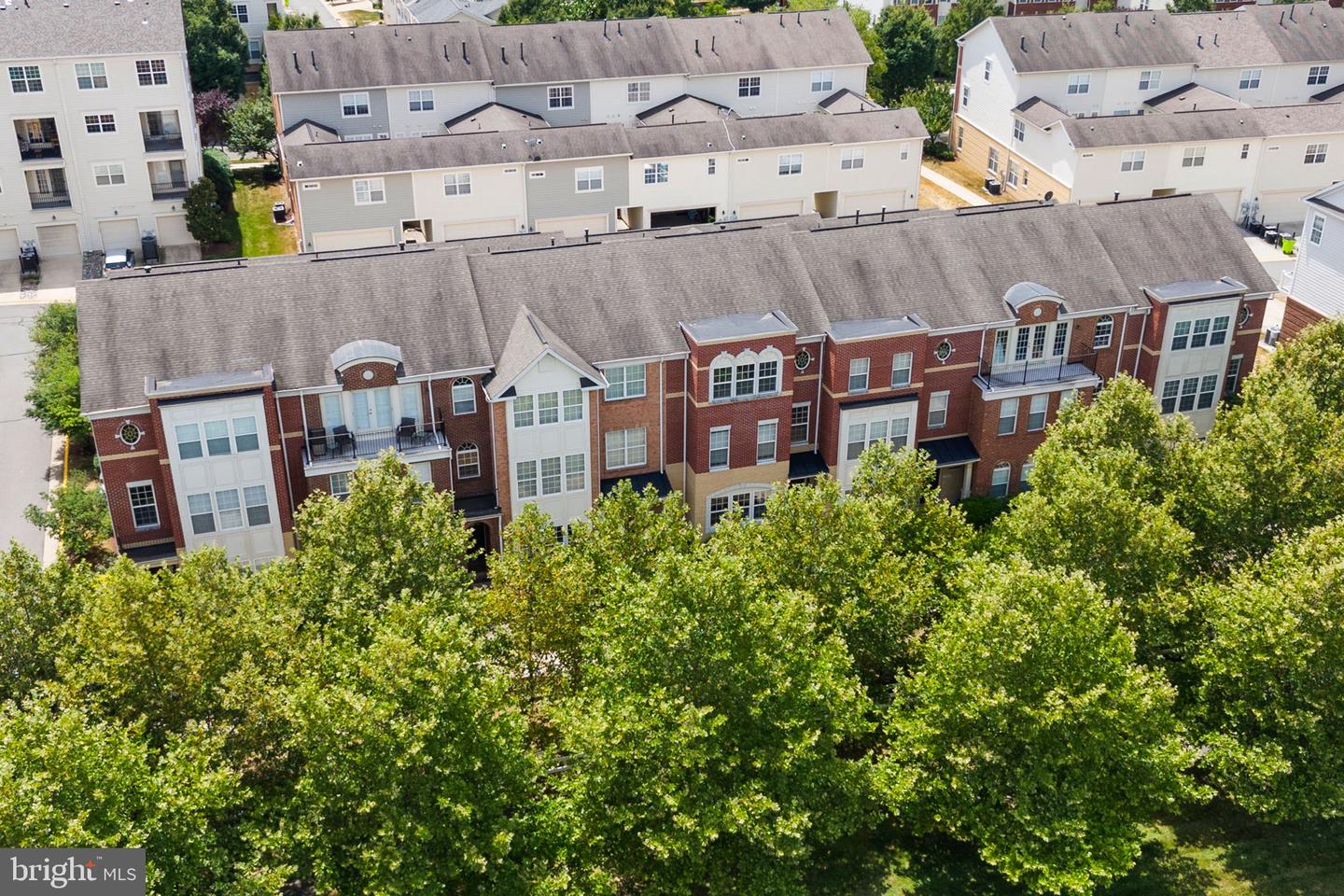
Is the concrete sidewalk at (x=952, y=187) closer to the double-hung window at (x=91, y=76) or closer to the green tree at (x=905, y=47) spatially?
the green tree at (x=905, y=47)

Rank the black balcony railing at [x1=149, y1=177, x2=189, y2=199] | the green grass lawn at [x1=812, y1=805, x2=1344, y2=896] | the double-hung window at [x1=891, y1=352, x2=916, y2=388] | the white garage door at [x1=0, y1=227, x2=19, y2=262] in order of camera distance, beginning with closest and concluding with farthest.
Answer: the green grass lawn at [x1=812, y1=805, x2=1344, y2=896] → the double-hung window at [x1=891, y1=352, x2=916, y2=388] → the white garage door at [x1=0, y1=227, x2=19, y2=262] → the black balcony railing at [x1=149, y1=177, x2=189, y2=199]

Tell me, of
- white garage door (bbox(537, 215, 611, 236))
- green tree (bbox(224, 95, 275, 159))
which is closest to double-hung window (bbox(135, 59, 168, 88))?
green tree (bbox(224, 95, 275, 159))

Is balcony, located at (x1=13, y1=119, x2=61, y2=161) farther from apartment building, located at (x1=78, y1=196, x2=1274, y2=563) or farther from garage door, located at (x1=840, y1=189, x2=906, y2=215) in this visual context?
garage door, located at (x1=840, y1=189, x2=906, y2=215)

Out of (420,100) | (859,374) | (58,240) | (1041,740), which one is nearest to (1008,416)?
(859,374)

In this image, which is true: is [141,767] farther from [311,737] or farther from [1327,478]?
[1327,478]

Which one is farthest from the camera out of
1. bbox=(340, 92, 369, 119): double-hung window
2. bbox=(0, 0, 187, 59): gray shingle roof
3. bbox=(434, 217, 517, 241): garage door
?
bbox=(340, 92, 369, 119): double-hung window

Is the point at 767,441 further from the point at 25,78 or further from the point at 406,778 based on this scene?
the point at 25,78

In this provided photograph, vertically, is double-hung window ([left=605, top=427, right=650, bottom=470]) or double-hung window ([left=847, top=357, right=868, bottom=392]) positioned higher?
double-hung window ([left=847, top=357, right=868, bottom=392])
